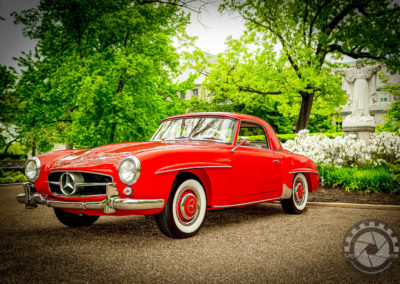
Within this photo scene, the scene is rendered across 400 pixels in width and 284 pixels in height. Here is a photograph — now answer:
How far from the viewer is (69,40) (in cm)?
1196

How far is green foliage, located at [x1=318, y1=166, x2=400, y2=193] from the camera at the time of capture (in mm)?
7277

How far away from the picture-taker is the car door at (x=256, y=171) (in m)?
4.54

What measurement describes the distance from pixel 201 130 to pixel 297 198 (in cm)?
227

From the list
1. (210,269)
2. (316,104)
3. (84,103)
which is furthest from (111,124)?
(316,104)

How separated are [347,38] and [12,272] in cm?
1543

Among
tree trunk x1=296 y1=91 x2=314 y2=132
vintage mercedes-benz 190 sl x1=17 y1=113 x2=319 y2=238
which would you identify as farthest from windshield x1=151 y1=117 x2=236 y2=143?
tree trunk x1=296 y1=91 x2=314 y2=132

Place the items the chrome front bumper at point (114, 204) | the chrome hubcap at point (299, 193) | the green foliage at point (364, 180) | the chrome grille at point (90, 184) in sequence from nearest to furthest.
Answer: the chrome front bumper at point (114, 204), the chrome grille at point (90, 184), the chrome hubcap at point (299, 193), the green foliage at point (364, 180)

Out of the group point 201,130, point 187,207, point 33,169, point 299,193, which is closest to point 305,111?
point 299,193

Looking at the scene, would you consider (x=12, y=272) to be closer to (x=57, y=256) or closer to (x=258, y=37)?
(x=57, y=256)

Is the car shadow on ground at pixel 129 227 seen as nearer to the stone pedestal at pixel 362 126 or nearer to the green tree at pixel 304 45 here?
the stone pedestal at pixel 362 126

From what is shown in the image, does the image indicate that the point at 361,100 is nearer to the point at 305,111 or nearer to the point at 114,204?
the point at 305,111

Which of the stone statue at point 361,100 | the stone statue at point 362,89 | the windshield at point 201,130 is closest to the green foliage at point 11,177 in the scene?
the windshield at point 201,130

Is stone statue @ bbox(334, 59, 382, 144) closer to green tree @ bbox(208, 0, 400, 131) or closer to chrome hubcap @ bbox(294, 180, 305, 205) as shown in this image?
green tree @ bbox(208, 0, 400, 131)

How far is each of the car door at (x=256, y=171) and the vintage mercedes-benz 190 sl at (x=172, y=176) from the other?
14mm
